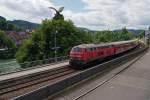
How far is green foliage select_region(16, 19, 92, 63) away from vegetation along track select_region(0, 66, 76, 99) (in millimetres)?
39685

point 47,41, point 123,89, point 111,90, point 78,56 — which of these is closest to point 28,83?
point 111,90

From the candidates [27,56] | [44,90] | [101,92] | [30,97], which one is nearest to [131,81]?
[101,92]

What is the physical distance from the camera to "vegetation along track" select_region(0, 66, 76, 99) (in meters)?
23.2

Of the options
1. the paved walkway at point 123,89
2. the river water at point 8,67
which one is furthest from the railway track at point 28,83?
the paved walkway at point 123,89

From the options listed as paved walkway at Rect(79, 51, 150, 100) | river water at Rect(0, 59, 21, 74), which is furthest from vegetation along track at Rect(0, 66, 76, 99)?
paved walkway at Rect(79, 51, 150, 100)

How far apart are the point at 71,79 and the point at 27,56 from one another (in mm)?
50776

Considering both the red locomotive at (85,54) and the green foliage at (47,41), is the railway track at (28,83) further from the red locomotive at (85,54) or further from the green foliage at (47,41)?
the green foliage at (47,41)

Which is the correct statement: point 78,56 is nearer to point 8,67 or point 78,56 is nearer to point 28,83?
point 8,67

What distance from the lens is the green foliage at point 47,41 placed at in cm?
7481

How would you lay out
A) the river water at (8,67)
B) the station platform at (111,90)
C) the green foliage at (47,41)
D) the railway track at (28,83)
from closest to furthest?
the station platform at (111,90) → the railway track at (28,83) → the river water at (8,67) → the green foliage at (47,41)

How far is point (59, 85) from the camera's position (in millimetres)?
22359

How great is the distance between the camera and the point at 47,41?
77.0m

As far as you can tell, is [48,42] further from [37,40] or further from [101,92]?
[101,92]

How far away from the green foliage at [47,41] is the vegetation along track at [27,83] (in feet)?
130
